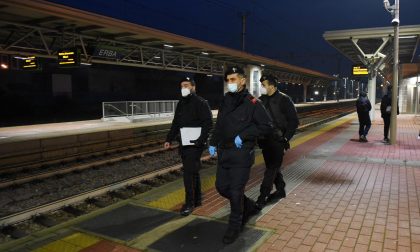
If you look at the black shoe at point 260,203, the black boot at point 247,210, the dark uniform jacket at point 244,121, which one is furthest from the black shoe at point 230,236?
the black shoe at point 260,203

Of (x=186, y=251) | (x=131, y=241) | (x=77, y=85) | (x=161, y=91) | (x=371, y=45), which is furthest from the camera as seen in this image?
(x=161, y=91)

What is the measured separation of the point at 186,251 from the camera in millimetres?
3838

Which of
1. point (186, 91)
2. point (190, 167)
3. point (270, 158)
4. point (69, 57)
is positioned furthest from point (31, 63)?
point (270, 158)

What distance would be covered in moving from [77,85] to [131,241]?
24.0m

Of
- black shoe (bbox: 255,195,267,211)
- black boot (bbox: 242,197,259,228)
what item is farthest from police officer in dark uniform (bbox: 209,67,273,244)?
black shoe (bbox: 255,195,267,211)

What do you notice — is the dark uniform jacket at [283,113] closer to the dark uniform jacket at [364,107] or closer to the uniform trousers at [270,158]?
the uniform trousers at [270,158]

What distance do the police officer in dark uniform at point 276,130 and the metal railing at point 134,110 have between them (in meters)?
16.4

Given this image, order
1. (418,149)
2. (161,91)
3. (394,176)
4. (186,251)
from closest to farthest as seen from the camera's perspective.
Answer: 1. (186,251)
2. (394,176)
3. (418,149)
4. (161,91)

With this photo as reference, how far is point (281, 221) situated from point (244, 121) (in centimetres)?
149

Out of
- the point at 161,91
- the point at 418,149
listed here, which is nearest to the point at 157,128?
the point at 418,149

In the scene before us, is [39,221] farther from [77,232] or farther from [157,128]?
[157,128]

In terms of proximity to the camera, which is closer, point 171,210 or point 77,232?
point 77,232

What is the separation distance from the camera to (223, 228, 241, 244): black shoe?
3.99 m

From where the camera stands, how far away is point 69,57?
14.0m
